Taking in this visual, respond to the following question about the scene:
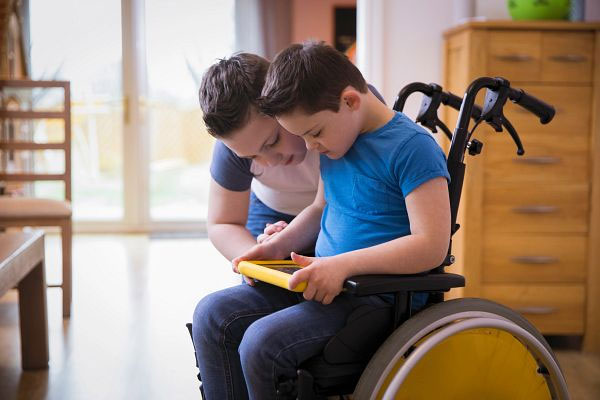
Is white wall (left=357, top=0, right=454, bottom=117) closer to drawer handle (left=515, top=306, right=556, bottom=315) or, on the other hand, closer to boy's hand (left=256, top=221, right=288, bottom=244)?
drawer handle (left=515, top=306, right=556, bottom=315)

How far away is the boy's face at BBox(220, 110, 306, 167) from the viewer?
Answer: 4.91ft

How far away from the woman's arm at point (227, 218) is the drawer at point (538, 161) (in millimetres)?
1254

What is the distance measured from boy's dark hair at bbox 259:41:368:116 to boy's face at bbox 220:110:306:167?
128 mm

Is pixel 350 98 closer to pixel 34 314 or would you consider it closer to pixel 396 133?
pixel 396 133

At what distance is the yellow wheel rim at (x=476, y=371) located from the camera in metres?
1.32

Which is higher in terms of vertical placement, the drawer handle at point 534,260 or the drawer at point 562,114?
the drawer at point 562,114

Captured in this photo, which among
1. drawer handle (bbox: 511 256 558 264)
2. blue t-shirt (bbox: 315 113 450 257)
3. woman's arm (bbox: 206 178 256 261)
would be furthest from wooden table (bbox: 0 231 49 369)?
drawer handle (bbox: 511 256 558 264)

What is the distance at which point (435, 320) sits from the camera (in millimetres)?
1290

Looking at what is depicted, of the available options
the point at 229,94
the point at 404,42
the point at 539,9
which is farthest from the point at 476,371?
the point at 404,42

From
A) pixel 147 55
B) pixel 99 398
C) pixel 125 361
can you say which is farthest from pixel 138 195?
pixel 99 398

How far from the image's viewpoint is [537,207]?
110 inches

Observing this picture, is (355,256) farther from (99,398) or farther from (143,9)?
(143,9)

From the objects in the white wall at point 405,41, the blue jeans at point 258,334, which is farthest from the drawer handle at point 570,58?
Result: the blue jeans at point 258,334

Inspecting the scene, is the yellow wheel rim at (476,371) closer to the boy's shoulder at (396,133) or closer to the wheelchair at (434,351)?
the wheelchair at (434,351)
